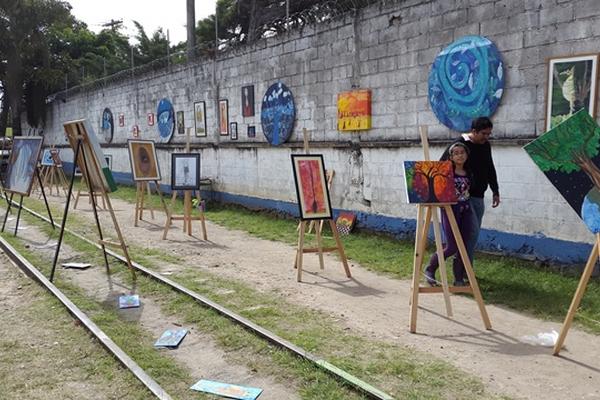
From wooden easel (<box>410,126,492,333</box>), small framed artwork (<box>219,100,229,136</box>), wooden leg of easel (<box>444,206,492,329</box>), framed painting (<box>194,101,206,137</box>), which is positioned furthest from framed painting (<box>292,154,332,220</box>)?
framed painting (<box>194,101,206,137</box>)

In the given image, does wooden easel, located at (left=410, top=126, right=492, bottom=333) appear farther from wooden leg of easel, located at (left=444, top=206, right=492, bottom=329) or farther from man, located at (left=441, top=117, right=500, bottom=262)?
man, located at (left=441, top=117, right=500, bottom=262)

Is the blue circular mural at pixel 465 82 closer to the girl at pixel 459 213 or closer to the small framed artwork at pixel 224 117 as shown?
the girl at pixel 459 213

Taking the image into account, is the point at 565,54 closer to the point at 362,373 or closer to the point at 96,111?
the point at 362,373

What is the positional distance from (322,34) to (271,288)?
6.19 meters

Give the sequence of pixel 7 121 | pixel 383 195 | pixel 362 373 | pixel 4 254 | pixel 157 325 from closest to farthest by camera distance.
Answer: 1. pixel 362 373
2. pixel 157 325
3. pixel 4 254
4. pixel 383 195
5. pixel 7 121

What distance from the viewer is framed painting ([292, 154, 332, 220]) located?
7.30 metres

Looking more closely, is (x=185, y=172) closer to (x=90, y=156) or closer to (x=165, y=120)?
(x=90, y=156)

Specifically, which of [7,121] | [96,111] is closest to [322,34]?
[96,111]

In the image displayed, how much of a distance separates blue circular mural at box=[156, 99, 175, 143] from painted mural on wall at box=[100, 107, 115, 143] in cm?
508

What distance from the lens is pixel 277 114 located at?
12.7 meters

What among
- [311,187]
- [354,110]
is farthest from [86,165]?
[354,110]

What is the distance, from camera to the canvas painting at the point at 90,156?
724 centimetres

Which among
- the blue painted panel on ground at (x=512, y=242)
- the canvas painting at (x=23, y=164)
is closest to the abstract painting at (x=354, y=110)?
the blue painted panel on ground at (x=512, y=242)

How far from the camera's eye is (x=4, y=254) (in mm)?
9172
